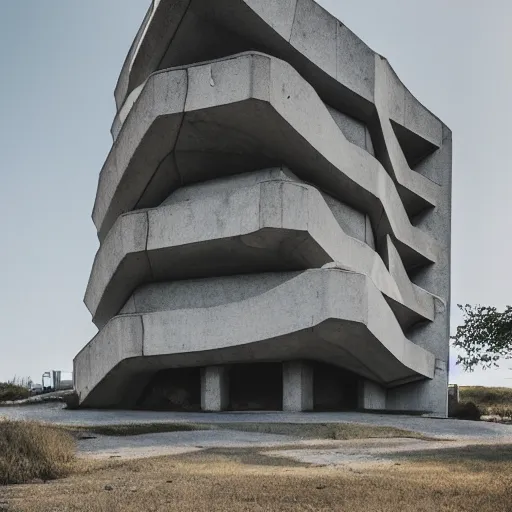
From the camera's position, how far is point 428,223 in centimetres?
3356

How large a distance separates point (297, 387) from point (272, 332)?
2.50 metres

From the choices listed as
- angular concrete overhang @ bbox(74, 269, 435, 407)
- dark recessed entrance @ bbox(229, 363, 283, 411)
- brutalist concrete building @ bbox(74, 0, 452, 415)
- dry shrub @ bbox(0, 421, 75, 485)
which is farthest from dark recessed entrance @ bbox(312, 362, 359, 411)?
dry shrub @ bbox(0, 421, 75, 485)

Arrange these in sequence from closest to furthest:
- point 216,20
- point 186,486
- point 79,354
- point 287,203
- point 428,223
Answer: point 186,486 < point 287,203 < point 216,20 < point 79,354 < point 428,223

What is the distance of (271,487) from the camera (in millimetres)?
6348

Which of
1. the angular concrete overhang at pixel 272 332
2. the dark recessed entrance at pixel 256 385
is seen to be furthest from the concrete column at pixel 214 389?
the dark recessed entrance at pixel 256 385

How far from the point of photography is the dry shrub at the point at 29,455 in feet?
24.2

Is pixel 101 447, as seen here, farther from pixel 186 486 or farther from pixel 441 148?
pixel 441 148

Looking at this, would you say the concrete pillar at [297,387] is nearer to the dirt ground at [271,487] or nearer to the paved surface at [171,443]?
the paved surface at [171,443]

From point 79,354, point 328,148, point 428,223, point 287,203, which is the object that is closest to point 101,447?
point 287,203

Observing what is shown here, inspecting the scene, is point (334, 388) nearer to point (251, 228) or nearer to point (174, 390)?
point (174, 390)

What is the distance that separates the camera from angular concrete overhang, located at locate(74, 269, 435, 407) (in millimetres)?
19891

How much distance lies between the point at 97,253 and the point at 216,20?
9.78m

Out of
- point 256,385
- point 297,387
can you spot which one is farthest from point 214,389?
point 297,387

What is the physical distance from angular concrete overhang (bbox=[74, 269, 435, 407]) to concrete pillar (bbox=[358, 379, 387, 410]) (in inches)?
20.4
